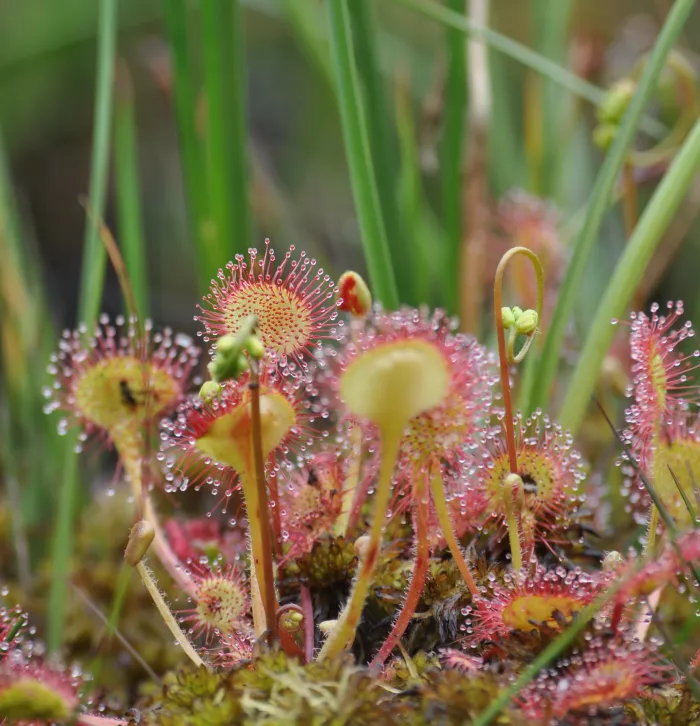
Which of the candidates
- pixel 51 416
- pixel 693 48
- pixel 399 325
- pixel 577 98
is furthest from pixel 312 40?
pixel 693 48

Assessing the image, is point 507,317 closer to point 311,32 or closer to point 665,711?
point 665,711

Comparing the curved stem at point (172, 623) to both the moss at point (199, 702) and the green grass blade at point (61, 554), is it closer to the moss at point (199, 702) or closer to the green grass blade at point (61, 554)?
the moss at point (199, 702)

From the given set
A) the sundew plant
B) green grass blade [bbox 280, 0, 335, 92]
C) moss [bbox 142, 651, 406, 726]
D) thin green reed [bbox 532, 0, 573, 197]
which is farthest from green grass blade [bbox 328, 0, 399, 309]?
thin green reed [bbox 532, 0, 573, 197]

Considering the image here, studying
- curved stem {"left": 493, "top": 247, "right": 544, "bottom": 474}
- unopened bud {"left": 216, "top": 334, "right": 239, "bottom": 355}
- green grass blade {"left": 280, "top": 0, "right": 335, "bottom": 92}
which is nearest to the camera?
unopened bud {"left": 216, "top": 334, "right": 239, "bottom": 355}

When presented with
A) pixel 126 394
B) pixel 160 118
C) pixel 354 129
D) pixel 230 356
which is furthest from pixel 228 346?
pixel 160 118

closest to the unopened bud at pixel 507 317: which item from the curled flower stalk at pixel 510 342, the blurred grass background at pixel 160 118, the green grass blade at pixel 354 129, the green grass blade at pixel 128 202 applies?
the curled flower stalk at pixel 510 342

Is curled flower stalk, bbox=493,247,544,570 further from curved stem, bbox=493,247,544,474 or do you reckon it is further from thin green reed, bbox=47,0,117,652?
thin green reed, bbox=47,0,117,652
